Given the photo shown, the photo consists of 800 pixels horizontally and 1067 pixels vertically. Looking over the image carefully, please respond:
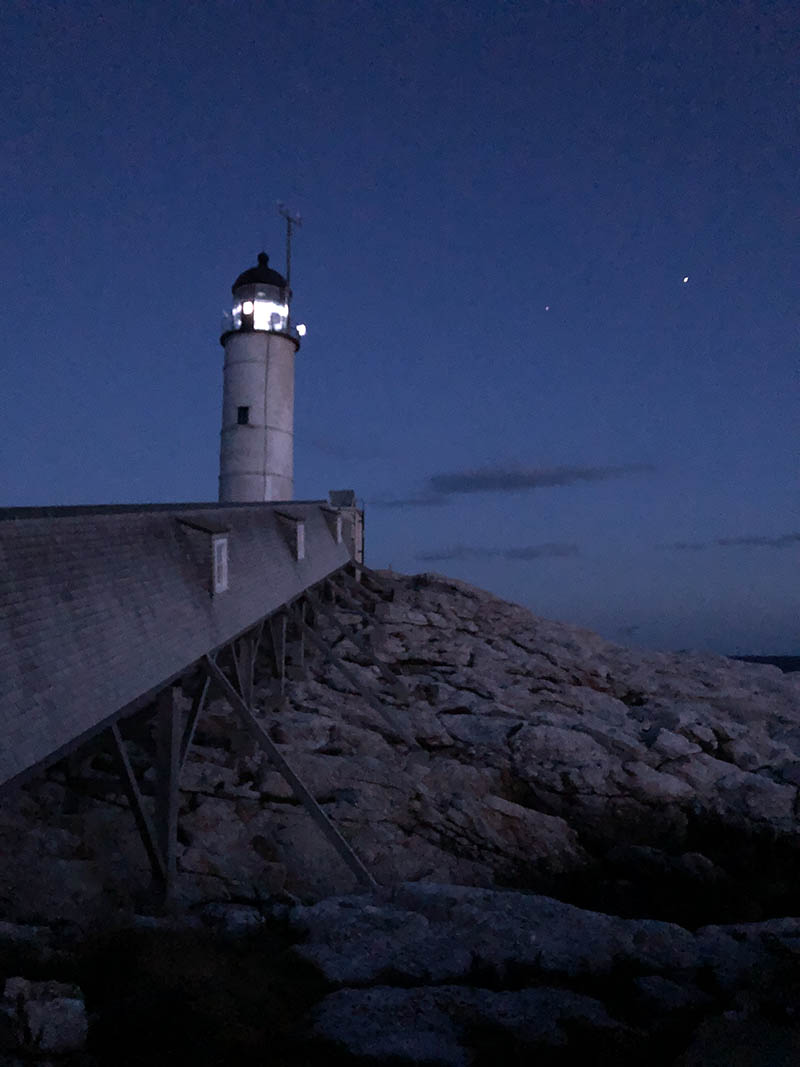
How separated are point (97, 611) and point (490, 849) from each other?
10.5 meters

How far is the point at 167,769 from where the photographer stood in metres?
9.87

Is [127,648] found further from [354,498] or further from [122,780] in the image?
[354,498]

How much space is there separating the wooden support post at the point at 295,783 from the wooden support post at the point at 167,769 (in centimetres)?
95

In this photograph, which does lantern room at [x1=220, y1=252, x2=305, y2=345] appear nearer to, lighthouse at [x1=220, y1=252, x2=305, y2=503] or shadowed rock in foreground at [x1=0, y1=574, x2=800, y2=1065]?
lighthouse at [x1=220, y1=252, x2=305, y2=503]

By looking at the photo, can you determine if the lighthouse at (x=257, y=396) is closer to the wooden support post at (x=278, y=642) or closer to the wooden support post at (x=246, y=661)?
the wooden support post at (x=278, y=642)

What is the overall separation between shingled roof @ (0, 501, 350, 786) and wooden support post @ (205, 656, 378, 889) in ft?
2.01

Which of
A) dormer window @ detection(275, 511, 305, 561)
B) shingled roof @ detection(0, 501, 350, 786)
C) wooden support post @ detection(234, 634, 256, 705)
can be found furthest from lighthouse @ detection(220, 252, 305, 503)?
shingled roof @ detection(0, 501, 350, 786)

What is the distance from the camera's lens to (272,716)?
17.1m

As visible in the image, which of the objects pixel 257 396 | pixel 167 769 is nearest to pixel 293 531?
pixel 167 769

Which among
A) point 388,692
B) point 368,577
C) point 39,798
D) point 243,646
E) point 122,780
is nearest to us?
point 122,780

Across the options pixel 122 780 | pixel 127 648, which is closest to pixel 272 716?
pixel 122 780

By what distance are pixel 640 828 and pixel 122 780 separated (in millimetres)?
12722

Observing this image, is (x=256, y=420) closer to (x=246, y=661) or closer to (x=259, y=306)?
(x=259, y=306)

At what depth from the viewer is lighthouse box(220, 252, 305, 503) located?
29.9 m
